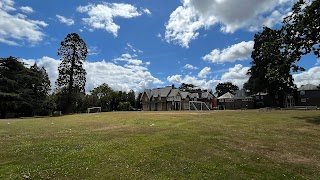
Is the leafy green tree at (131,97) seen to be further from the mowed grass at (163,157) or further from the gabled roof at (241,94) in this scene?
the mowed grass at (163,157)

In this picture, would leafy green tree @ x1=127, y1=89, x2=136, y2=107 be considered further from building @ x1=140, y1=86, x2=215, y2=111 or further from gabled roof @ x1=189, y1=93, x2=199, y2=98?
gabled roof @ x1=189, y1=93, x2=199, y2=98

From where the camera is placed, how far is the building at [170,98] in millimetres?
99000

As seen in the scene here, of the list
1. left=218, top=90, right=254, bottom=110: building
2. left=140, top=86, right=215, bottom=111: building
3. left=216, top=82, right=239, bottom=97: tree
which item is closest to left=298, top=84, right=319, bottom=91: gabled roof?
left=218, top=90, right=254, bottom=110: building

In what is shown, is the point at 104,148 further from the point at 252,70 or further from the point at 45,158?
the point at 252,70

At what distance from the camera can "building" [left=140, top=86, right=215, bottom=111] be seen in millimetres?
99000

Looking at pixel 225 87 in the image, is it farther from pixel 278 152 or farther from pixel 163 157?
pixel 163 157

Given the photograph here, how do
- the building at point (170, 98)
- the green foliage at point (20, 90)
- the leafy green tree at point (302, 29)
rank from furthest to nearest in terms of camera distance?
1. the building at point (170, 98)
2. the green foliage at point (20, 90)
3. the leafy green tree at point (302, 29)

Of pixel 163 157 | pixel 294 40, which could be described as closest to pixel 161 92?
pixel 294 40

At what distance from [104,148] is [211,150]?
5995 mm

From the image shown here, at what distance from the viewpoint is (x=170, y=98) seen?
100375 mm

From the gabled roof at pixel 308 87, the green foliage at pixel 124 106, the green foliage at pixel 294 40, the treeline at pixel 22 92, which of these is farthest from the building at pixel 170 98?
the green foliage at pixel 294 40

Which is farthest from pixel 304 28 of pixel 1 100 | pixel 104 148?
pixel 1 100

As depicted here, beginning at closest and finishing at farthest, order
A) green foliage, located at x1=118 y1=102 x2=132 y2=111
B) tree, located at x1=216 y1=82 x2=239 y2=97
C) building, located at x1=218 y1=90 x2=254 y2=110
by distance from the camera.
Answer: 1. green foliage, located at x1=118 y1=102 x2=132 y2=111
2. building, located at x1=218 y1=90 x2=254 y2=110
3. tree, located at x1=216 y1=82 x2=239 y2=97

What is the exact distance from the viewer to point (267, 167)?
40.9ft
